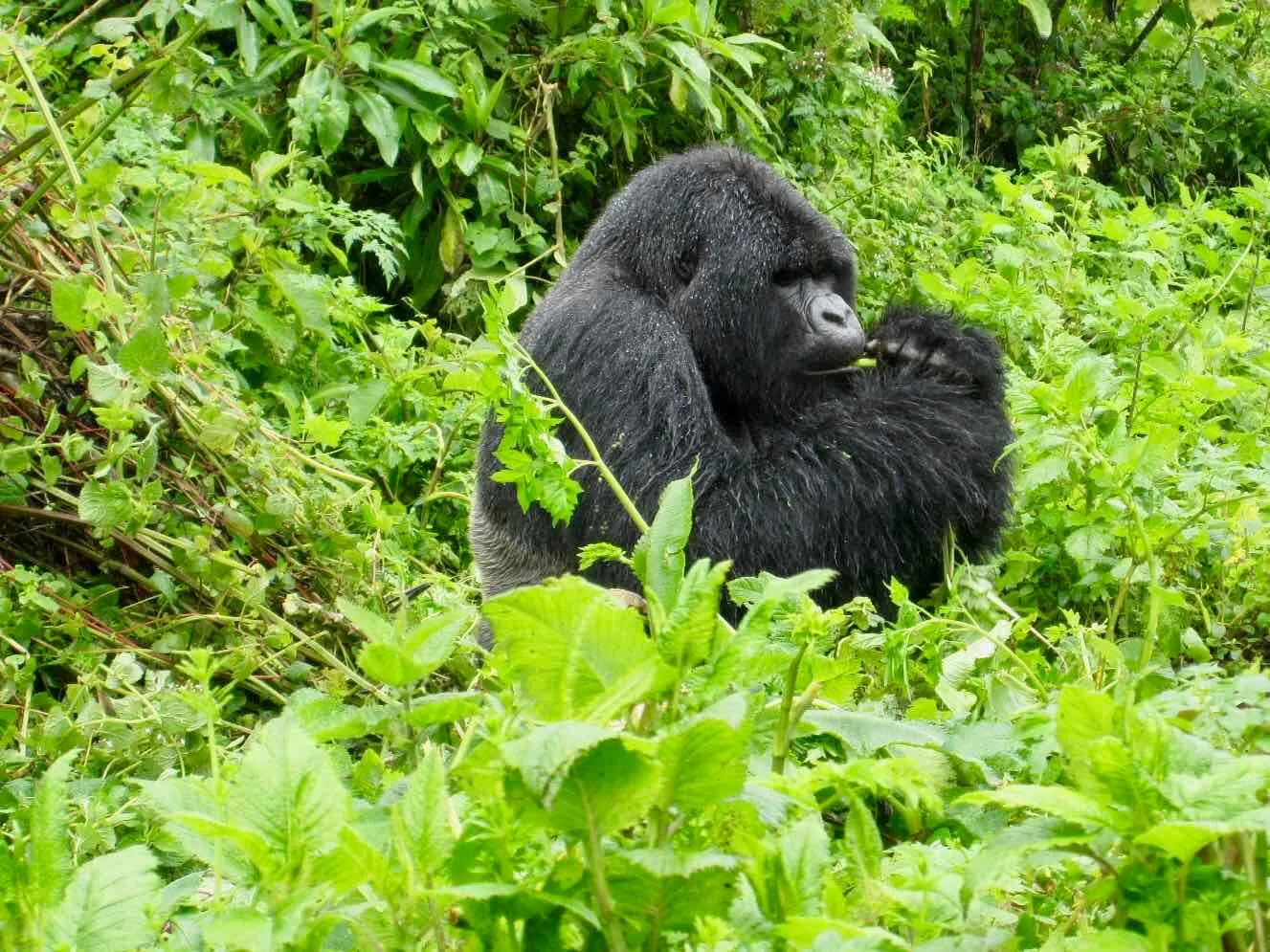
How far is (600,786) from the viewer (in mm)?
1086

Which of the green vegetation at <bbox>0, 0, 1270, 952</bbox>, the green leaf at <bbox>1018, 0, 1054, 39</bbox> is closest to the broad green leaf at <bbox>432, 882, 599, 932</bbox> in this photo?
the green vegetation at <bbox>0, 0, 1270, 952</bbox>

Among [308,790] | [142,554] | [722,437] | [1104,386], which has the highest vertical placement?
[308,790]

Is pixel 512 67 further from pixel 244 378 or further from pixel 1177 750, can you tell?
pixel 1177 750

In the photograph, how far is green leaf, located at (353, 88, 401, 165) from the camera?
5.28m

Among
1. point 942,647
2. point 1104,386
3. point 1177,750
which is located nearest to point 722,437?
point 1104,386

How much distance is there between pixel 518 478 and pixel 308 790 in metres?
1.24

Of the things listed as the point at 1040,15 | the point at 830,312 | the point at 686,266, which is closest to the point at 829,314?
the point at 830,312

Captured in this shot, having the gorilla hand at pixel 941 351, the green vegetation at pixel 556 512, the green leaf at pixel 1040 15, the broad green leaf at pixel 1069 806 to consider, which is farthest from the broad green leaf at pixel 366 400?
the green leaf at pixel 1040 15

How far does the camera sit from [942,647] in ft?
8.25

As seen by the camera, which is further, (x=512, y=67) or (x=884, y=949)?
(x=512, y=67)

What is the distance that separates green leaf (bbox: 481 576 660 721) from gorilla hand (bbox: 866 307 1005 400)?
2.81 meters

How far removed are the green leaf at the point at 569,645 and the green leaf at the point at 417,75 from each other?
4.44 meters

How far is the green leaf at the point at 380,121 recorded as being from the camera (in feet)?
17.3

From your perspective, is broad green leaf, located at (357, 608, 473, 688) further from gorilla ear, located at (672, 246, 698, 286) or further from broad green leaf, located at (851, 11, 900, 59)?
broad green leaf, located at (851, 11, 900, 59)
